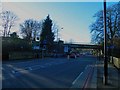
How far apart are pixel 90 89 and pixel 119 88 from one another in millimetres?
1503

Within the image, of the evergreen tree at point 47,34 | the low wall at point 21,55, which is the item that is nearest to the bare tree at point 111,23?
the low wall at point 21,55

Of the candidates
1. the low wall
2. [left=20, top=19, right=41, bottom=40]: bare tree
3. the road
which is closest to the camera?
the road

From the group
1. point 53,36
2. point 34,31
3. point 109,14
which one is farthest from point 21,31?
point 109,14

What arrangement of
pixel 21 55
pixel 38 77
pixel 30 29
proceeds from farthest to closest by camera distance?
pixel 30 29 < pixel 21 55 < pixel 38 77

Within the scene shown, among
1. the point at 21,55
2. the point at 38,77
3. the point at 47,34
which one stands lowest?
the point at 38,77

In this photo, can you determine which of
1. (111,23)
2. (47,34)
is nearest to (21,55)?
(111,23)

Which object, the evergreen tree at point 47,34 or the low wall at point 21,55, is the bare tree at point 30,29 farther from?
the low wall at point 21,55

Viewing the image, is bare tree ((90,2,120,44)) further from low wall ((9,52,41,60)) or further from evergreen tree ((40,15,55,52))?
evergreen tree ((40,15,55,52))

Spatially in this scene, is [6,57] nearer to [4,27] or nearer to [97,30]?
[97,30]

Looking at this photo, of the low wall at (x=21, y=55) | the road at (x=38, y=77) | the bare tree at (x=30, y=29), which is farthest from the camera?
the bare tree at (x=30, y=29)

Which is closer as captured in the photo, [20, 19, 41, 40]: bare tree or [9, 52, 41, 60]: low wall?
[9, 52, 41, 60]: low wall

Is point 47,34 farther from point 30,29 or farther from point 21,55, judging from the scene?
point 21,55

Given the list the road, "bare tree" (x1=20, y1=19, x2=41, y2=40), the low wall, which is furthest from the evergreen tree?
the road

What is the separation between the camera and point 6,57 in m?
53.6
